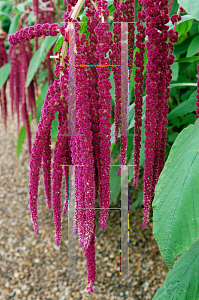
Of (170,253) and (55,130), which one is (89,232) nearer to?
(170,253)

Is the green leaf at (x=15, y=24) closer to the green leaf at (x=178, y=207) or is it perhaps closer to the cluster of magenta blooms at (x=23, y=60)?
the cluster of magenta blooms at (x=23, y=60)

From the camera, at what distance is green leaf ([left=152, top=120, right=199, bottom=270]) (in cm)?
42

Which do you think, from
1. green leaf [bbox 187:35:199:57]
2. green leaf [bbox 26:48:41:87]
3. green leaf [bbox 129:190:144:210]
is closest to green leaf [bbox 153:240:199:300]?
green leaf [bbox 187:35:199:57]

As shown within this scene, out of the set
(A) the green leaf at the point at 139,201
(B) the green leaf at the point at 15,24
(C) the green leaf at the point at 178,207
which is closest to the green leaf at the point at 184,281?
(C) the green leaf at the point at 178,207

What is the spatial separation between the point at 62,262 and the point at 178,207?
1.51 metres

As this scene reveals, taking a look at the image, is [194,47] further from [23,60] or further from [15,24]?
[15,24]

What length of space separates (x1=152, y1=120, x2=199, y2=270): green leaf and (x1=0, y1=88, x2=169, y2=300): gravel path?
1.21 meters

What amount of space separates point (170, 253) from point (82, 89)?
0.85ft

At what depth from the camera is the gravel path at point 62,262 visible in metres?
1.56

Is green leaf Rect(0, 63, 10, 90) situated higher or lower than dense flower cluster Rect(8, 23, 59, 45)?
higher

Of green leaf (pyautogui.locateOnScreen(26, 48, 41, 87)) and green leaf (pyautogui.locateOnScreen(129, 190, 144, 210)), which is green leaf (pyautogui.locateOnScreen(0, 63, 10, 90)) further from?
green leaf (pyautogui.locateOnScreen(129, 190, 144, 210))

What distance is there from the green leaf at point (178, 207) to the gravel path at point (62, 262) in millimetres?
1207

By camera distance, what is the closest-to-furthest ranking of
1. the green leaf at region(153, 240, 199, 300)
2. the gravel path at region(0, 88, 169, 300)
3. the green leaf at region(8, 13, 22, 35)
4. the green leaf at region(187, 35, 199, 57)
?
the green leaf at region(153, 240, 199, 300) < the green leaf at region(187, 35, 199, 57) < the green leaf at region(8, 13, 22, 35) < the gravel path at region(0, 88, 169, 300)

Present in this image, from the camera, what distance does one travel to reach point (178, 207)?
417 mm
